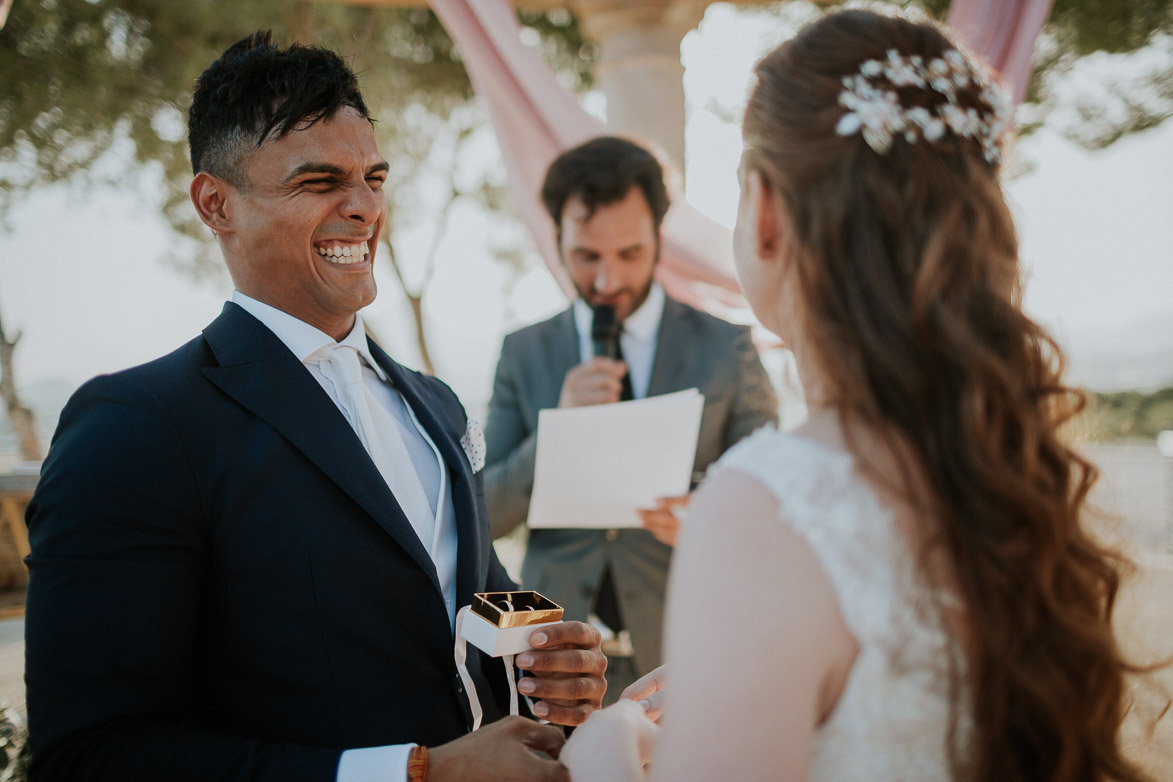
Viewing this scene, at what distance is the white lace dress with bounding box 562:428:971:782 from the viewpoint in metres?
0.93

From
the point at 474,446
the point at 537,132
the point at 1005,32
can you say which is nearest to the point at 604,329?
the point at 474,446

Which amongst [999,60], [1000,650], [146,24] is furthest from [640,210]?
[146,24]

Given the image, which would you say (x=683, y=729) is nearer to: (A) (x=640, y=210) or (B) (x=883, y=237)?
(B) (x=883, y=237)

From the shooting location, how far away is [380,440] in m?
1.67

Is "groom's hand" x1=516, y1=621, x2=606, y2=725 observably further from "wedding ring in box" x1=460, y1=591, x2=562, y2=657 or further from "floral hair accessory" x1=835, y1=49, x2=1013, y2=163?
"floral hair accessory" x1=835, y1=49, x2=1013, y2=163

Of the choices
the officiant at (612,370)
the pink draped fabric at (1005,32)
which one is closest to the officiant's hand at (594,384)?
the officiant at (612,370)

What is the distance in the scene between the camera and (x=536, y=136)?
3.46 m

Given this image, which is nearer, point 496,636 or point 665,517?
point 496,636

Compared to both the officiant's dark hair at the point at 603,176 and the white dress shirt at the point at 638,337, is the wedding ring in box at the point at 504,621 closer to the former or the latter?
the white dress shirt at the point at 638,337

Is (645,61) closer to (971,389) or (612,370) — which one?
(612,370)

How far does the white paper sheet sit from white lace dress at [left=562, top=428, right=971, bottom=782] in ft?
4.83

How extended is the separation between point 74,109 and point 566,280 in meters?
4.03

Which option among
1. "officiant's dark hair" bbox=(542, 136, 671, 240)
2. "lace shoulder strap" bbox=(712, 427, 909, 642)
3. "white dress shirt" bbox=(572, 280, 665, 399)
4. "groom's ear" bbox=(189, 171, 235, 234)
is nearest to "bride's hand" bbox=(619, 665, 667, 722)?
"lace shoulder strap" bbox=(712, 427, 909, 642)

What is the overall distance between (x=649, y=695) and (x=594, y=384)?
1293 mm
